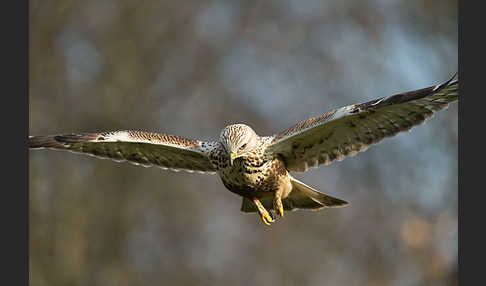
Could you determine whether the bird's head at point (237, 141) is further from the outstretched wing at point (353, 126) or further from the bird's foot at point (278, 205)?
the bird's foot at point (278, 205)

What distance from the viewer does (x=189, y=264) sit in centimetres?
1905

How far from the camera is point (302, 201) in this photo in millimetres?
8094

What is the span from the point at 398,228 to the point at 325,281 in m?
1.96

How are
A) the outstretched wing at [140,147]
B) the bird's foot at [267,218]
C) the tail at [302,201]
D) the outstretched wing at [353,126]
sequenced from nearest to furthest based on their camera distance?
1. the outstretched wing at [353,126]
2. the bird's foot at [267,218]
3. the outstretched wing at [140,147]
4. the tail at [302,201]

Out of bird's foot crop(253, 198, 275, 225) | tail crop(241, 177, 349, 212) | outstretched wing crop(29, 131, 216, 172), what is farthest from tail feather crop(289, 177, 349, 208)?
outstretched wing crop(29, 131, 216, 172)

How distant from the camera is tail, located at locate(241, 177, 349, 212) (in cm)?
793

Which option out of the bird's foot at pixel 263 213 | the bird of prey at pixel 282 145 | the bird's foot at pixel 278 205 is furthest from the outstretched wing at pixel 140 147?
the bird's foot at pixel 278 205

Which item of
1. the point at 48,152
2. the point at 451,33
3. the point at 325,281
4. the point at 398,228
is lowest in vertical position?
the point at 325,281

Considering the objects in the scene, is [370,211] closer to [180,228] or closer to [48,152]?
[180,228]

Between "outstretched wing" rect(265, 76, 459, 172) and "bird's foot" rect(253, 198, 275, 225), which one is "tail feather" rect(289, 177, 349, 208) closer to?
"outstretched wing" rect(265, 76, 459, 172)

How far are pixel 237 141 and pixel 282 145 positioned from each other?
516 mm

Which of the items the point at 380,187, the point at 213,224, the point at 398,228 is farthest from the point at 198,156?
the point at 213,224

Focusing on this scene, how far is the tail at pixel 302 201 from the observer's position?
793cm

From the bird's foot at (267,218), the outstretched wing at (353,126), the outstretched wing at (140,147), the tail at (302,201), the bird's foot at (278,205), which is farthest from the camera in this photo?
the tail at (302,201)
